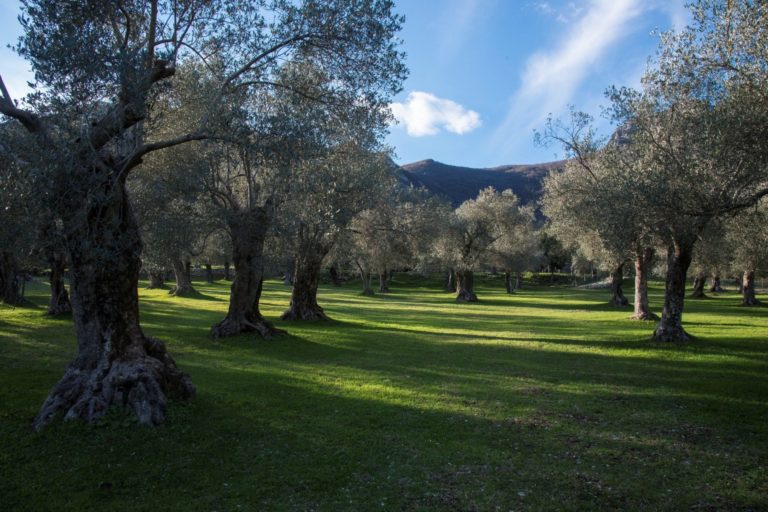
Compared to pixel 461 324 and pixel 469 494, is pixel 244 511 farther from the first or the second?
pixel 461 324

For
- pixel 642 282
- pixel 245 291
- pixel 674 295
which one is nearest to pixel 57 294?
pixel 245 291

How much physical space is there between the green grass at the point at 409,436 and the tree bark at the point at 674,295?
212cm

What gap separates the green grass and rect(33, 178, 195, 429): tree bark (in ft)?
1.37

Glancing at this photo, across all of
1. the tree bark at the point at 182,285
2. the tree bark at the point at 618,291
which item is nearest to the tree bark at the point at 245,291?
the tree bark at the point at 182,285

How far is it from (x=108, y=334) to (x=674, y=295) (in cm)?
2066

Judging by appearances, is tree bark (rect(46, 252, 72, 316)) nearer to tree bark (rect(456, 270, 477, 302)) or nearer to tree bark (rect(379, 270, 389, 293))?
tree bark (rect(456, 270, 477, 302))

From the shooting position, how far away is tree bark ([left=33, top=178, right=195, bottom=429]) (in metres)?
9.21

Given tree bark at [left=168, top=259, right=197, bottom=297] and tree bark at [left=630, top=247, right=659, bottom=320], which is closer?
tree bark at [left=630, top=247, right=659, bottom=320]

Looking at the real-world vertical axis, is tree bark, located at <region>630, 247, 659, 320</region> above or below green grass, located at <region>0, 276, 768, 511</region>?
above

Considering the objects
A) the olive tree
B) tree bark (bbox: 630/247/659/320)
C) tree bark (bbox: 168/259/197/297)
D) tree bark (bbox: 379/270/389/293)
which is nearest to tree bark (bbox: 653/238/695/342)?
tree bark (bbox: 630/247/659/320)

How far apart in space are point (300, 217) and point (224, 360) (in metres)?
6.15

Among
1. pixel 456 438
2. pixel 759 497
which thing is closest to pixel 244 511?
pixel 456 438

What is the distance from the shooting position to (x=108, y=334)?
392 inches

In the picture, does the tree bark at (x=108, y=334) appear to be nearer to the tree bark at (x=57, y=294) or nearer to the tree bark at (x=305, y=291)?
the tree bark at (x=305, y=291)
